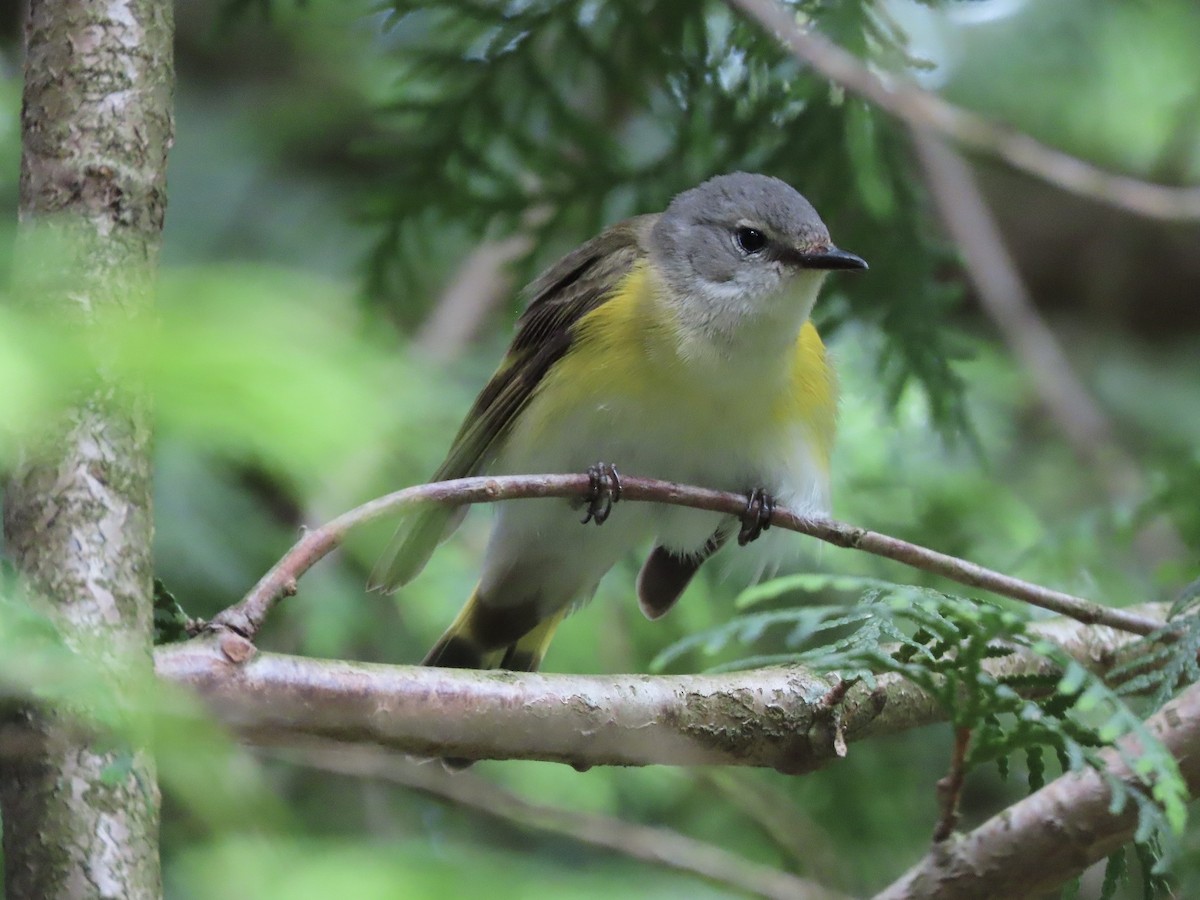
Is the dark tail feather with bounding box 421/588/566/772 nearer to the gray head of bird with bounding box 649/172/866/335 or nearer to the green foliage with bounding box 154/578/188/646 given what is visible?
the gray head of bird with bounding box 649/172/866/335

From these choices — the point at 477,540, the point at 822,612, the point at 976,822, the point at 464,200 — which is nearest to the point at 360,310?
the point at 464,200

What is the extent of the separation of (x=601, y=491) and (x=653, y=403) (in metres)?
0.75

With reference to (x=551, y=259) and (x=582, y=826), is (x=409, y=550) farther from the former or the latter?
(x=551, y=259)

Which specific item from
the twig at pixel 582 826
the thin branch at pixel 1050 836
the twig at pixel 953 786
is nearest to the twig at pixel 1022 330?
the twig at pixel 582 826

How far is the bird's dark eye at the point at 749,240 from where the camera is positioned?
12.5ft

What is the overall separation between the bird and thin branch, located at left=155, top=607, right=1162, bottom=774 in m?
0.87

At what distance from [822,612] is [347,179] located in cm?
565

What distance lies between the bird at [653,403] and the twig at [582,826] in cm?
39

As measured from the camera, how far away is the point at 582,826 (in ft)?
12.9

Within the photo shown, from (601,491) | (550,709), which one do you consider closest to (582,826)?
(601,491)

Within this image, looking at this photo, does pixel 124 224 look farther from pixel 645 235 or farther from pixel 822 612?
pixel 645 235

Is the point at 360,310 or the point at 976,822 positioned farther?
the point at 976,822

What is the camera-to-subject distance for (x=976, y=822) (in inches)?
236

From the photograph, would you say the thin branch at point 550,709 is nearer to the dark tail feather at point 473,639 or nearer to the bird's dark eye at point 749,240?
the bird's dark eye at point 749,240
